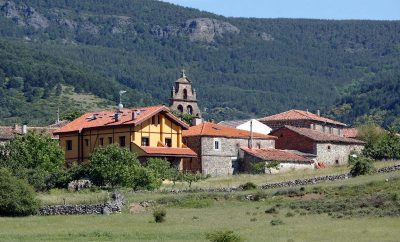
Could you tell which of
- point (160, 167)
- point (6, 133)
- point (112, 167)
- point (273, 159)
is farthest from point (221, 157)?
point (6, 133)

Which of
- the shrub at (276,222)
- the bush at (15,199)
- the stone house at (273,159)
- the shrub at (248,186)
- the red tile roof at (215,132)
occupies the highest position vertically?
the red tile roof at (215,132)

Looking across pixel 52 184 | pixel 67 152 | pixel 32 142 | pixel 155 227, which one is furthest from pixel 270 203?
pixel 67 152

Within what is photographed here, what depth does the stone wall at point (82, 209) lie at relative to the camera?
218 feet

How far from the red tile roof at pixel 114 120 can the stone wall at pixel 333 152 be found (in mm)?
14456

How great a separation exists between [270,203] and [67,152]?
32.5 metres

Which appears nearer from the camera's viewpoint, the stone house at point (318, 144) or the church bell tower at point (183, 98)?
the stone house at point (318, 144)

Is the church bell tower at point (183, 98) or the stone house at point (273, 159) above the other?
the church bell tower at point (183, 98)

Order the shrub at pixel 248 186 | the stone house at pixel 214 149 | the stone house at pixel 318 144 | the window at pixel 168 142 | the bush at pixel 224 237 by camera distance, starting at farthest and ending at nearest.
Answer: the stone house at pixel 318 144, the stone house at pixel 214 149, the window at pixel 168 142, the shrub at pixel 248 186, the bush at pixel 224 237

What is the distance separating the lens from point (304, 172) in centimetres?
8494

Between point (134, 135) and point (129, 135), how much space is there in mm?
416

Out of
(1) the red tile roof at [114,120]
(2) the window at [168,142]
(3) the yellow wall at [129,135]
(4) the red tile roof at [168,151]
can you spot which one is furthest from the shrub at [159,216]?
(2) the window at [168,142]

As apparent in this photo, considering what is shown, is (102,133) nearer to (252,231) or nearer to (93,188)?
(93,188)

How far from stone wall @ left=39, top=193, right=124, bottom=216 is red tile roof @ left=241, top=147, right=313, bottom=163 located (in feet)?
92.0

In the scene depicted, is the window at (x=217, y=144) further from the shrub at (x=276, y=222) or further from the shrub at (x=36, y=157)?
the shrub at (x=276, y=222)
